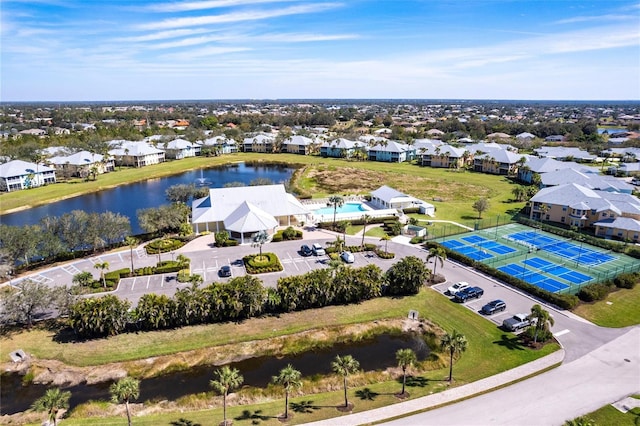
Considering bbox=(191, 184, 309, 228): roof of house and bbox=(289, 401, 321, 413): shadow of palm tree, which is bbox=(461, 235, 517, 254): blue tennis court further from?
bbox=(289, 401, 321, 413): shadow of palm tree

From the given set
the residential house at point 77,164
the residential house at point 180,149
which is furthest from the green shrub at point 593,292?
the residential house at point 180,149

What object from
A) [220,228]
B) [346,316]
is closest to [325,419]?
[346,316]

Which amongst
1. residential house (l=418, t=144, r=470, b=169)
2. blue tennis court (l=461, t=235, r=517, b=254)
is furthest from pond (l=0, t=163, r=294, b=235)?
blue tennis court (l=461, t=235, r=517, b=254)

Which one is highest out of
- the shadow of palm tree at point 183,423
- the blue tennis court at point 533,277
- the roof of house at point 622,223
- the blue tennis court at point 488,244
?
the roof of house at point 622,223

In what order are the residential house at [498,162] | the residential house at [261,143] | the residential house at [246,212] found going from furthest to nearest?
the residential house at [261,143] < the residential house at [498,162] < the residential house at [246,212]

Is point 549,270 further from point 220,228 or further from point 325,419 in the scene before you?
point 220,228

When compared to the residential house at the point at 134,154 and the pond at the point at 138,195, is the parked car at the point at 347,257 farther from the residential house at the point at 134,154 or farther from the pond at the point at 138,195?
the residential house at the point at 134,154

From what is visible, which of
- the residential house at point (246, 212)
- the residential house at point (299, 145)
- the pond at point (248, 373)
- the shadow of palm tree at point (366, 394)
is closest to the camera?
the shadow of palm tree at point (366, 394)
